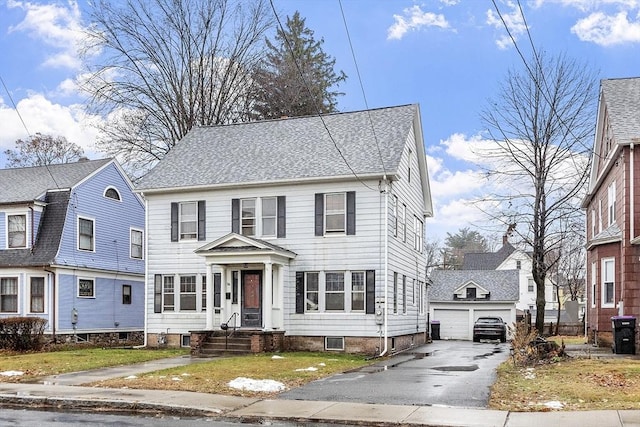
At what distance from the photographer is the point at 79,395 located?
1391 cm

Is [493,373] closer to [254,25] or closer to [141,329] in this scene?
[141,329]

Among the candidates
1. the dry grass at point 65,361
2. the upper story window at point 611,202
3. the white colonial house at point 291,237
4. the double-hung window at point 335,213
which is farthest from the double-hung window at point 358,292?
the upper story window at point 611,202

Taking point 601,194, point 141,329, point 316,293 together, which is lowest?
point 141,329

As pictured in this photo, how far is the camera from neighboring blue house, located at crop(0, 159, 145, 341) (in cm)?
2872

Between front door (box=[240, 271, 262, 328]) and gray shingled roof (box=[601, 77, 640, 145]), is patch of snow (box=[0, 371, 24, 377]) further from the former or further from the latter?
gray shingled roof (box=[601, 77, 640, 145])

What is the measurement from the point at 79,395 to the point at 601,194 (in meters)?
22.4

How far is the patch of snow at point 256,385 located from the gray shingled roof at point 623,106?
46.1ft

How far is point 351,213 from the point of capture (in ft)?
79.8

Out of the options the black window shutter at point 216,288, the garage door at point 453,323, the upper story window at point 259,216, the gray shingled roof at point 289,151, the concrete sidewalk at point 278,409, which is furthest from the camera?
the garage door at point 453,323

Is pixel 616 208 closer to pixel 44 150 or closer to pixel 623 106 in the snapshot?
pixel 623 106

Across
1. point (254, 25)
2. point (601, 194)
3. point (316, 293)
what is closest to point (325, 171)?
point (316, 293)

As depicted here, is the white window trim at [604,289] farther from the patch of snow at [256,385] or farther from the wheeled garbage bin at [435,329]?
the wheeled garbage bin at [435,329]

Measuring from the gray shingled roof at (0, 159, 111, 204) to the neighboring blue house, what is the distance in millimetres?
39

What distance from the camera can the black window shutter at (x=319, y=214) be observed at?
24.7 meters
